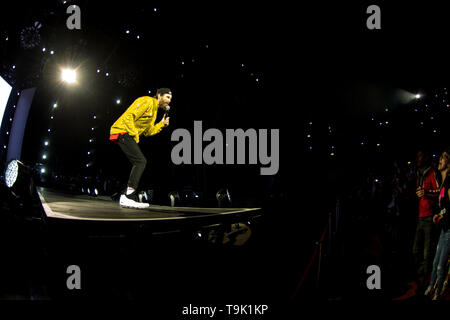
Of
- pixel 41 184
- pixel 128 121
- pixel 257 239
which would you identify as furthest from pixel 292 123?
pixel 41 184

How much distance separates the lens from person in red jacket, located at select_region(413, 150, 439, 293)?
350 centimetres

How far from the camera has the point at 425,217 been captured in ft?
11.8

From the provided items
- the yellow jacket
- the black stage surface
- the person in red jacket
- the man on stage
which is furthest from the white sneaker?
the person in red jacket

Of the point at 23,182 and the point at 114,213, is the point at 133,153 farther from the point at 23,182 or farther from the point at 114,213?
the point at 23,182

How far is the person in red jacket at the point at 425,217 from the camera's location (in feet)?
11.5

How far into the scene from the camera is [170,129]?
5246mm

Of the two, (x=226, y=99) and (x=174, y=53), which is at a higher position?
(x=174, y=53)

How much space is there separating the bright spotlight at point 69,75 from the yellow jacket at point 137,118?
2.34m

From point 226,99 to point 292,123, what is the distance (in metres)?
1.94

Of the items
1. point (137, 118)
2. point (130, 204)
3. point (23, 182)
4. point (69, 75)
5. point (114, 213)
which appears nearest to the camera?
point (23, 182)

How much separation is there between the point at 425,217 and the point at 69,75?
7.06m

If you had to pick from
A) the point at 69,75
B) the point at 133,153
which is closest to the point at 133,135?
the point at 133,153

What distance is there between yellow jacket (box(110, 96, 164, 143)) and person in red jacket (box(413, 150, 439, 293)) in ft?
15.1
